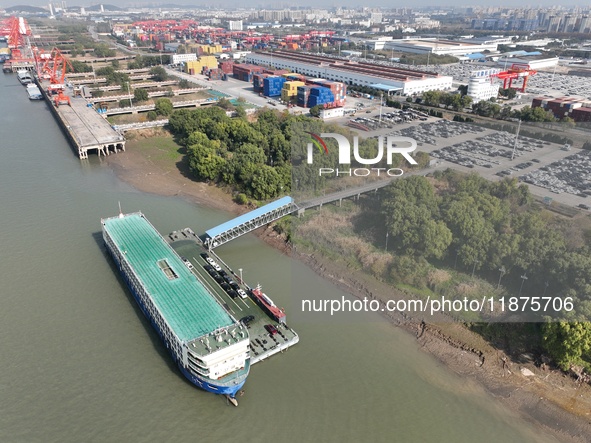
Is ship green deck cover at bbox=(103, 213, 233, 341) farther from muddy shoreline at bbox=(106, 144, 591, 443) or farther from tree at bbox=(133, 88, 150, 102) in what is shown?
tree at bbox=(133, 88, 150, 102)

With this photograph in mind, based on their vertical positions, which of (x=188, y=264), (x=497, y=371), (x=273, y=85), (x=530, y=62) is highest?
(x=530, y=62)

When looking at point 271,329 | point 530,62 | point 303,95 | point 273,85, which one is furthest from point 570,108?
point 271,329

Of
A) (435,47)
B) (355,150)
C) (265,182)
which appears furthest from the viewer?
(435,47)

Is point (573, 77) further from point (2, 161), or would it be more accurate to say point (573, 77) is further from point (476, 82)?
point (2, 161)

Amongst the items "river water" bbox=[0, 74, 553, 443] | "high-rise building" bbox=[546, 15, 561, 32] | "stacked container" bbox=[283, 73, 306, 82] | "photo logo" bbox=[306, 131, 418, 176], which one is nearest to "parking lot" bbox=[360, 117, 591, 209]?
"photo logo" bbox=[306, 131, 418, 176]

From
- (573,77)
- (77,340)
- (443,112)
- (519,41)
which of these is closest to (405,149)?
(77,340)

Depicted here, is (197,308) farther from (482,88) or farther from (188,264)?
(482,88)

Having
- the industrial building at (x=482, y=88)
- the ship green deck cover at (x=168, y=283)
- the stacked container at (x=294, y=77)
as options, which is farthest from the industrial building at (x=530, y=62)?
the ship green deck cover at (x=168, y=283)
